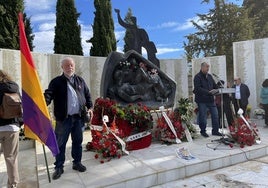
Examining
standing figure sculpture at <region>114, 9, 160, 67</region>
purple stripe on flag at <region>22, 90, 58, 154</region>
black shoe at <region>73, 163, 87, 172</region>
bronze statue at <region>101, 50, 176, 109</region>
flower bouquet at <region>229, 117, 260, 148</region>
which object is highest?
standing figure sculpture at <region>114, 9, 160, 67</region>

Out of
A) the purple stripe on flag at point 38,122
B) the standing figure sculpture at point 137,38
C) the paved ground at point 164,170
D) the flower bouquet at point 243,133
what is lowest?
the paved ground at point 164,170

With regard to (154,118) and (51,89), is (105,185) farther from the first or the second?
(154,118)

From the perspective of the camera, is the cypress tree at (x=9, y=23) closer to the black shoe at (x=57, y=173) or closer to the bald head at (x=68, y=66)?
the bald head at (x=68, y=66)

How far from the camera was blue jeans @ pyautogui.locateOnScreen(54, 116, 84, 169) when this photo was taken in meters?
3.46

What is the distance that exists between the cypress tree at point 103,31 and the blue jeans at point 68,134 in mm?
8469

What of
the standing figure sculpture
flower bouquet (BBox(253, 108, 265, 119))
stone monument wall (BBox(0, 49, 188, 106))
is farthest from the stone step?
flower bouquet (BBox(253, 108, 265, 119))

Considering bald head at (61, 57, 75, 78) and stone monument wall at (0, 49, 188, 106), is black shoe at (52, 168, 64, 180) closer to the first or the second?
bald head at (61, 57, 75, 78)

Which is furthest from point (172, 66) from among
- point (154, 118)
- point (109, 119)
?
point (109, 119)

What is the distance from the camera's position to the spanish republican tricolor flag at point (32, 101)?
3100mm

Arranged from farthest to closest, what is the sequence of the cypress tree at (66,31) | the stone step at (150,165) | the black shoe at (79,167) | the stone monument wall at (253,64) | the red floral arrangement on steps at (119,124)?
1. the cypress tree at (66,31)
2. the stone monument wall at (253,64)
3. the red floral arrangement on steps at (119,124)
4. the black shoe at (79,167)
5. the stone step at (150,165)

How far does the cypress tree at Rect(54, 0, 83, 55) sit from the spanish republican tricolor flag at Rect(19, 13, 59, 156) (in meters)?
7.98

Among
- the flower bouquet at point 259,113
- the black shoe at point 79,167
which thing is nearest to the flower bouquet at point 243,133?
the black shoe at point 79,167

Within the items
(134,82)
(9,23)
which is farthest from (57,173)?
(9,23)

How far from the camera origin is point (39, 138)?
3.17 meters
